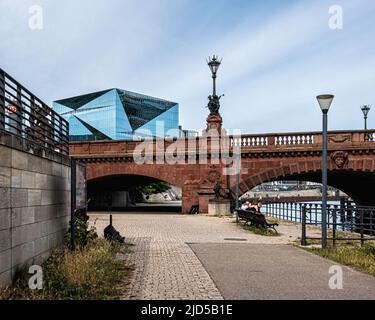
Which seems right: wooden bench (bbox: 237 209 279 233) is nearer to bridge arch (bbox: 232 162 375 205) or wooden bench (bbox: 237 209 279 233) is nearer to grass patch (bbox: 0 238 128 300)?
grass patch (bbox: 0 238 128 300)

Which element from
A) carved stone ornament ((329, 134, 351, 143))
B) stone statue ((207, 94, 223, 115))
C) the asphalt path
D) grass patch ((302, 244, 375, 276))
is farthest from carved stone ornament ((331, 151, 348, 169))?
the asphalt path

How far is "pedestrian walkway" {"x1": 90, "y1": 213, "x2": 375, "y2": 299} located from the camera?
22.7 feet

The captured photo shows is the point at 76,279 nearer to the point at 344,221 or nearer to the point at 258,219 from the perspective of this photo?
the point at 258,219

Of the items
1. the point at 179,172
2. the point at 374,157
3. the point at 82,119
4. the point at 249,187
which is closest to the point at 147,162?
the point at 179,172

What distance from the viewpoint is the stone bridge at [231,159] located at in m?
28.2

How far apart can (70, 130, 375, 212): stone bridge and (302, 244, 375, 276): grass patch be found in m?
16.9

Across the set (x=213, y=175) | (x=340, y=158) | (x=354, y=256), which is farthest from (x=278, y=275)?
(x=340, y=158)

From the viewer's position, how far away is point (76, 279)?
704 centimetres

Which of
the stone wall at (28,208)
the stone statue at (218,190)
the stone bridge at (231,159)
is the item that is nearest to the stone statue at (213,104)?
the stone bridge at (231,159)

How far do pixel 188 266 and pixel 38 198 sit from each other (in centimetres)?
330

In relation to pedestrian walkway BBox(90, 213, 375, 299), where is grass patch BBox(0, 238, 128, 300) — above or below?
above
